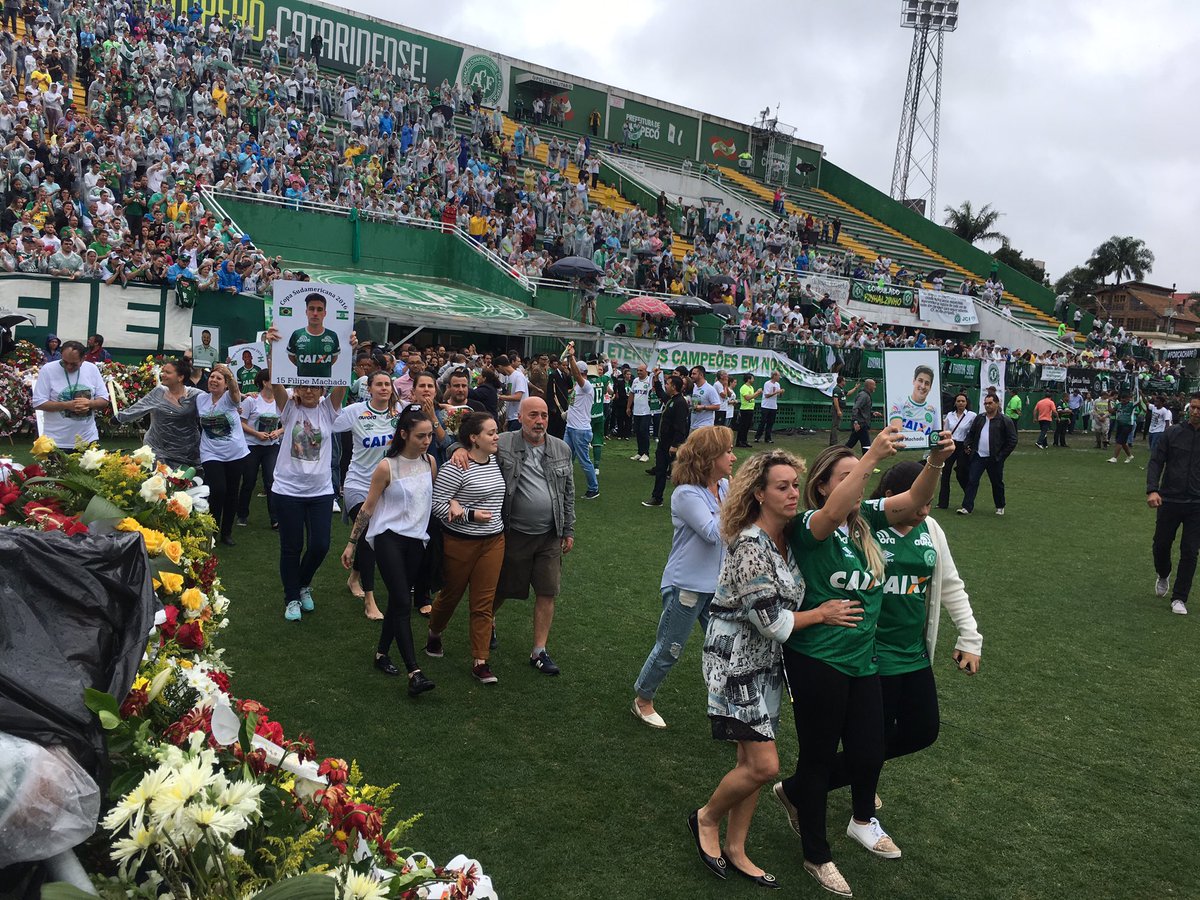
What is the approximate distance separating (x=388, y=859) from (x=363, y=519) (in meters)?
3.76

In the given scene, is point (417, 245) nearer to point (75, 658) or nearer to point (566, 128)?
point (566, 128)

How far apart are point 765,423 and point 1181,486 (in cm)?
1320

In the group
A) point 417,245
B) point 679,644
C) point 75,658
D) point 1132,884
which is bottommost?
point 1132,884

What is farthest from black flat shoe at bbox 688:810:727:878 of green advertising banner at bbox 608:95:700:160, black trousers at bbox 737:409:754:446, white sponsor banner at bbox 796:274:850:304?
green advertising banner at bbox 608:95:700:160

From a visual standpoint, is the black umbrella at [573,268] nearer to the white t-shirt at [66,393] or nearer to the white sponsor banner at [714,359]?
the white sponsor banner at [714,359]

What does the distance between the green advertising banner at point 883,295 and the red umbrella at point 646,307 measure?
12.6 metres

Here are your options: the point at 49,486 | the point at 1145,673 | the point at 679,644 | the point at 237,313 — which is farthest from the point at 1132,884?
the point at 237,313

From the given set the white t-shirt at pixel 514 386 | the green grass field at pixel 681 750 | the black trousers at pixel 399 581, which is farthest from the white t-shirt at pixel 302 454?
the white t-shirt at pixel 514 386

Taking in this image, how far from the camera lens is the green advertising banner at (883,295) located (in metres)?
33.7

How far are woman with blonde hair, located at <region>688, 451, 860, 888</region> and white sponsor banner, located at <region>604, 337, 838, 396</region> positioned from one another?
59.9 feet

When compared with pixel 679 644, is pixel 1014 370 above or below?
above

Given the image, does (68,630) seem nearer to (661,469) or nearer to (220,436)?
(220,436)

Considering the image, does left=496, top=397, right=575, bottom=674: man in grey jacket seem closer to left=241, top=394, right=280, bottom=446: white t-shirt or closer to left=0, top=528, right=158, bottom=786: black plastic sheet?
left=0, top=528, right=158, bottom=786: black plastic sheet

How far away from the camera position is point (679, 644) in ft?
17.0
